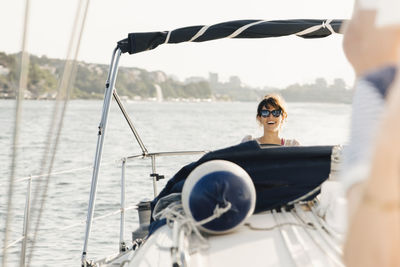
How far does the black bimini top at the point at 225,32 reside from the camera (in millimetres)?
4633

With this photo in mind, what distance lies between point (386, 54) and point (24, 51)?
96cm

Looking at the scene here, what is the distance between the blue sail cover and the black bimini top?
5.41 feet

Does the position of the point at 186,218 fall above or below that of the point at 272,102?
below

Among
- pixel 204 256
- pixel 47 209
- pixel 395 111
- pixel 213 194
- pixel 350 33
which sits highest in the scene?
pixel 350 33

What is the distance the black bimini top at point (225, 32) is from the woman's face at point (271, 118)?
60 cm

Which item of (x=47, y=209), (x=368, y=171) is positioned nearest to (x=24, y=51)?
(x=368, y=171)

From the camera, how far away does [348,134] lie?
38.4 inches

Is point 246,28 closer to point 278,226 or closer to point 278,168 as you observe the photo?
point 278,168

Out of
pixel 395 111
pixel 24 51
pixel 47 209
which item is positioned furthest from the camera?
pixel 47 209

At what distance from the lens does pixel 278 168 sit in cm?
314

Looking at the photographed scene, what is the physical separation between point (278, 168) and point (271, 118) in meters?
1.38

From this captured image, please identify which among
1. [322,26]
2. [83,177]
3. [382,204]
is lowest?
[83,177]

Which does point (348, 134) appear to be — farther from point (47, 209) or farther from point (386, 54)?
point (47, 209)

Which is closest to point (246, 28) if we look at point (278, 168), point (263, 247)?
Result: point (278, 168)
